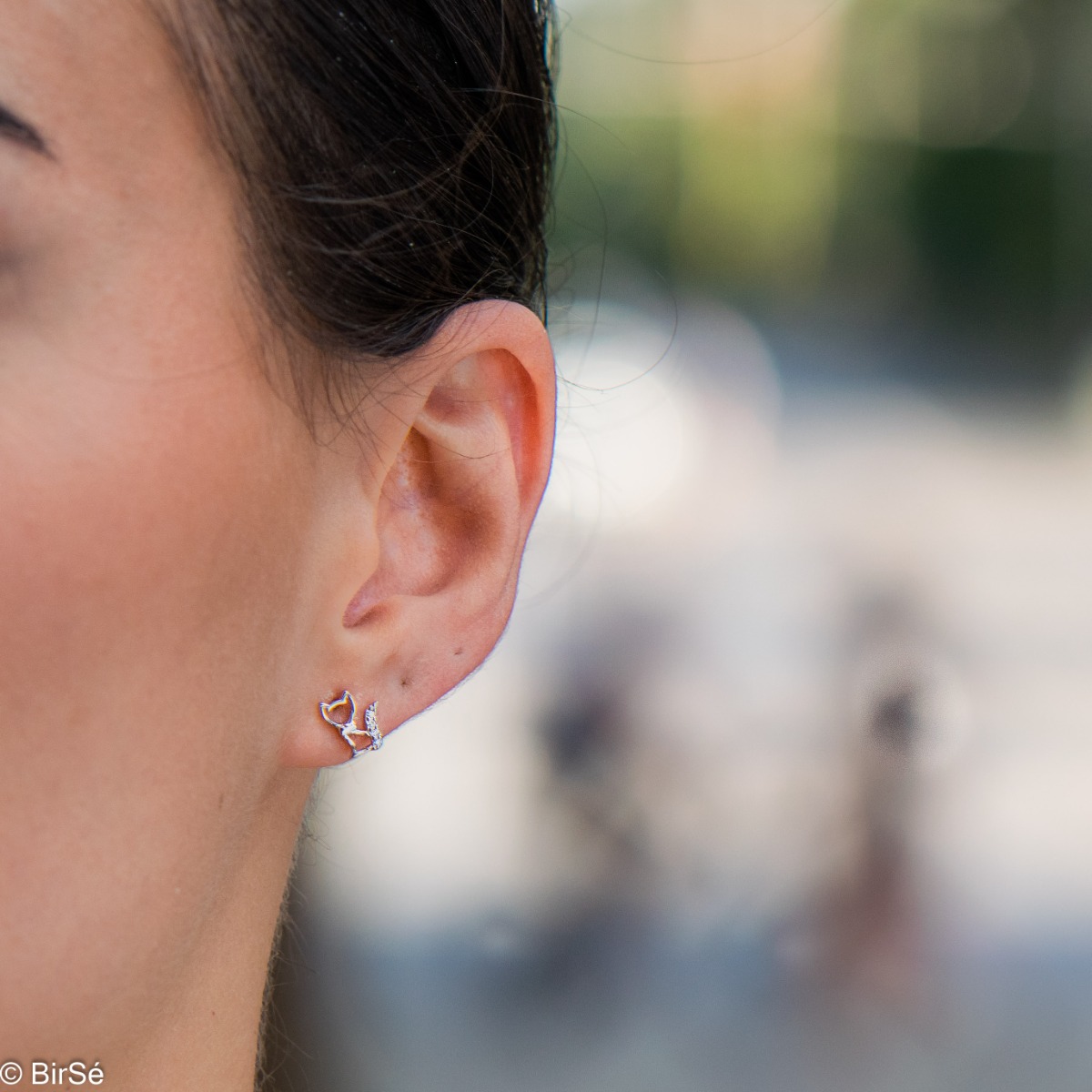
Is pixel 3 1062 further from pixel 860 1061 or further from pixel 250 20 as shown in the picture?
pixel 860 1061

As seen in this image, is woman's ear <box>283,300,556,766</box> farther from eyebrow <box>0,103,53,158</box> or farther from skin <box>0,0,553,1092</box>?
eyebrow <box>0,103,53,158</box>

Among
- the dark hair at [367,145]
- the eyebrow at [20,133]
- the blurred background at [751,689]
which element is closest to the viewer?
the eyebrow at [20,133]

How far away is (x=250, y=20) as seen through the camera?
95cm

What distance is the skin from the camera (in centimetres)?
85

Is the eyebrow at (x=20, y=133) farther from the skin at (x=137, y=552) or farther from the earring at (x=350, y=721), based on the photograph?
the earring at (x=350, y=721)

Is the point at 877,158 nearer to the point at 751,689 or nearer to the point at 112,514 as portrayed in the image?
the point at 751,689

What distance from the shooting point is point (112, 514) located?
34.3 inches

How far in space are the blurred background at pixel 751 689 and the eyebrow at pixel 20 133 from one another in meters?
0.72

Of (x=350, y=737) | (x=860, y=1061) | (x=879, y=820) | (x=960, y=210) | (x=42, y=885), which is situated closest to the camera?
(x=42, y=885)

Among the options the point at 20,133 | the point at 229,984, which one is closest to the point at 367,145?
the point at 20,133

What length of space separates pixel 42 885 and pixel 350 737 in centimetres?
28

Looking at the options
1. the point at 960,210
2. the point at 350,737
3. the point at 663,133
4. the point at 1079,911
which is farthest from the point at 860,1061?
the point at 960,210

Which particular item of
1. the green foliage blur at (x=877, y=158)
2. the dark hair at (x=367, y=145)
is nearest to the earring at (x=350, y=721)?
the dark hair at (x=367, y=145)

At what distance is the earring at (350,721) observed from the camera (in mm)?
1052
